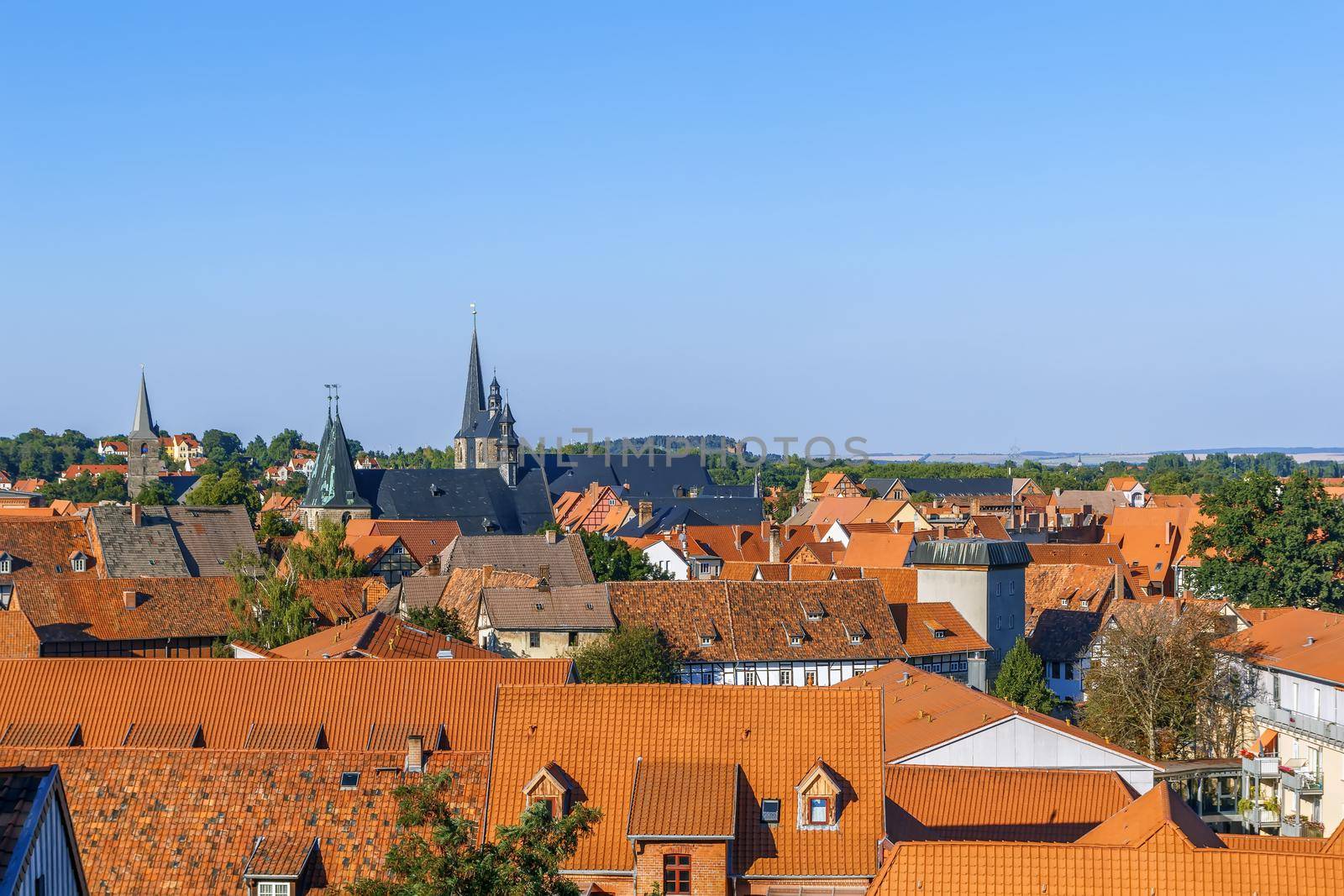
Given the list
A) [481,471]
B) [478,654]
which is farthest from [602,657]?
[481,471]

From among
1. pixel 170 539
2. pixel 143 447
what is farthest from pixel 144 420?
pixel 170 539

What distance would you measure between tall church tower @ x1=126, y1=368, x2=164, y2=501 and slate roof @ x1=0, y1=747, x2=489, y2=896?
168 meters

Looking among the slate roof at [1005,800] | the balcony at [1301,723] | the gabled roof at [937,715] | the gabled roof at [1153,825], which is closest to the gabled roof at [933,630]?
the gabled roof at [937,715]

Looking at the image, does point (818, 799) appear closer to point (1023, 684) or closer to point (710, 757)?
point (710, 757)

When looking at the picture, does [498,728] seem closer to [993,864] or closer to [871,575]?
[993,864]

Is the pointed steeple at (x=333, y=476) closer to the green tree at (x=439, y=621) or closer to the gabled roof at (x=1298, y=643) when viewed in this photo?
the green tree at (x=439, y=621)

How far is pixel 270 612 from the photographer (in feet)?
200

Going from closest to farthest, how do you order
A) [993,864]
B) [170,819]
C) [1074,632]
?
[993,864], [170,819], [1074,632]

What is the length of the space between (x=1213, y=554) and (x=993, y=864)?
2220 inches

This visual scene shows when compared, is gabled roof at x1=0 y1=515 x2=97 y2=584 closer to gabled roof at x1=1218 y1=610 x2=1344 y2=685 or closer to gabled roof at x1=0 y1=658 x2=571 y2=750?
gabled roof at x1=0 y1=658 x2=571 y2=750

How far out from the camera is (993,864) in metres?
23.8

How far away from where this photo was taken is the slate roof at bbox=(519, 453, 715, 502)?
570 ft

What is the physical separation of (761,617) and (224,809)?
3337 cm

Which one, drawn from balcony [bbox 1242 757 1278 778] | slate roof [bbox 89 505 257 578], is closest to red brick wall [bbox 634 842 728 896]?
balcony [bbox 1242 757 1278 778]
